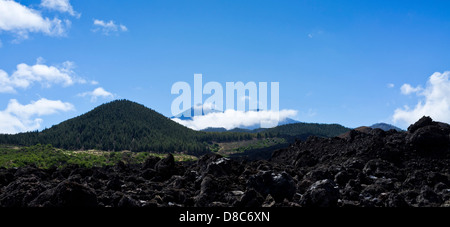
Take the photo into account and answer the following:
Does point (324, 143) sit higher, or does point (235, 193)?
point (324, 143)

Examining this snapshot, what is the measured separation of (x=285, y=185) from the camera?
63.4 ft

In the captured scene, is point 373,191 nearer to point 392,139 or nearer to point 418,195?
point 418,195

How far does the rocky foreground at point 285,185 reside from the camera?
16766 mm

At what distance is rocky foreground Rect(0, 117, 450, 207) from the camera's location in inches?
660

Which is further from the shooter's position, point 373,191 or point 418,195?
point 373,191
